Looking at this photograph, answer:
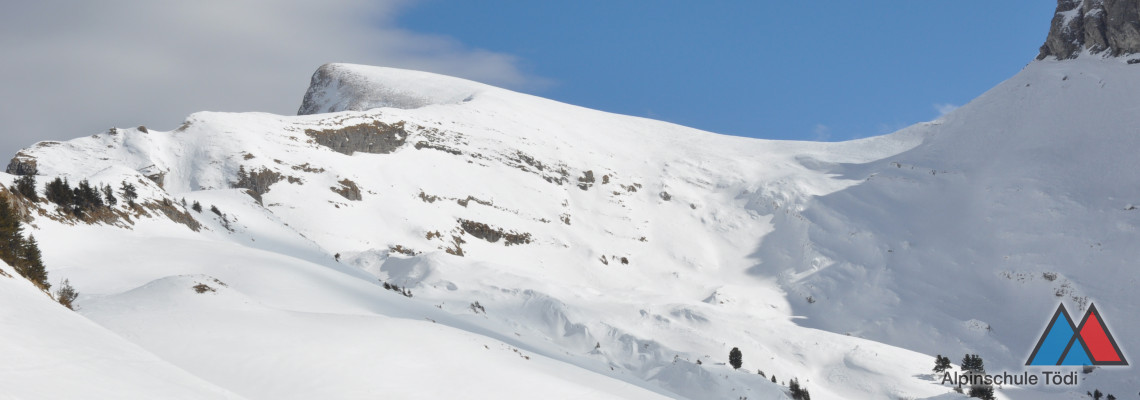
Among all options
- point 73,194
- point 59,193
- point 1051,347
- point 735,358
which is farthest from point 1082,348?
point 59,193

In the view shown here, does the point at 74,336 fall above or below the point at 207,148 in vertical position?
below

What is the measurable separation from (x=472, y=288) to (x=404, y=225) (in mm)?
20608

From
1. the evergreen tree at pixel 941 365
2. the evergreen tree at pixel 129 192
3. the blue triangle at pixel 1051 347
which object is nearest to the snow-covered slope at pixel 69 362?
the evergreen tree at pixel 129 192

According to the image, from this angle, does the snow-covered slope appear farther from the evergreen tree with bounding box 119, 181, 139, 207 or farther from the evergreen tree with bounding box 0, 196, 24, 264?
the evergreen tree with bounding box 119, 181, 139, 207

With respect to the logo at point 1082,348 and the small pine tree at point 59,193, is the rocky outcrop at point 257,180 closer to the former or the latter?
the small pine tree at point 59,193

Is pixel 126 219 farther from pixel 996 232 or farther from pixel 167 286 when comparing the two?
pixel 996 232

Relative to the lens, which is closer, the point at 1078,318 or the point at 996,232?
the point at 1078,318

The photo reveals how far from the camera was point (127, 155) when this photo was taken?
6091 centimetres

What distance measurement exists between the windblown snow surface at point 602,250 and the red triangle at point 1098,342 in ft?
3.76

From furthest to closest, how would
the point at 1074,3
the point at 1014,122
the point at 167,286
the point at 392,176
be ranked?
the point at 1074,3
the point at 1014,122
the point at 392,176
the point at 167,286

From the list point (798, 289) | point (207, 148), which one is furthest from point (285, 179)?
point (798, 289)

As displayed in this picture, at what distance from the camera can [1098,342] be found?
4319cm

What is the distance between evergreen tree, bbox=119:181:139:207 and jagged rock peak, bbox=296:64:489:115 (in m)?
72.7

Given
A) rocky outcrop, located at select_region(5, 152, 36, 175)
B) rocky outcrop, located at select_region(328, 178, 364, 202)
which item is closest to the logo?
rocky outcrop, located at select_region(328, 178, 364, 202)
